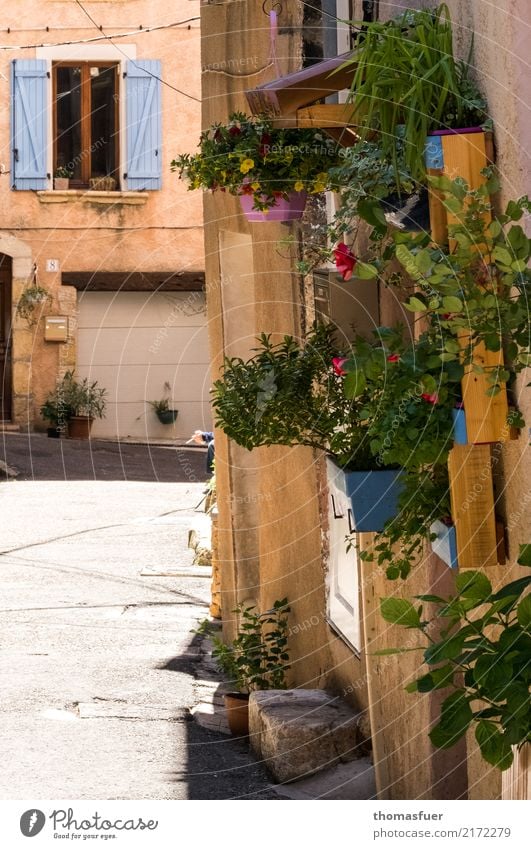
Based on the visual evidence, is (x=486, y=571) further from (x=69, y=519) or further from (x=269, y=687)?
(x=69, y=519)

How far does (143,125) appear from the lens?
18594 mm

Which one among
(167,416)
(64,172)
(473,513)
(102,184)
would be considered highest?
(64,172)

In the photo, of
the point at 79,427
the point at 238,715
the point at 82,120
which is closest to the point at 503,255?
the point at 238,715

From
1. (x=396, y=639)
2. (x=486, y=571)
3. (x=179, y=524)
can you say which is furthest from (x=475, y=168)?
(x=179, y=524)

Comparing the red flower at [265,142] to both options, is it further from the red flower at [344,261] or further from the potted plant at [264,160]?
the red flower at [344,261]

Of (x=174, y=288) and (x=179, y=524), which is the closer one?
(x=179, y=524)

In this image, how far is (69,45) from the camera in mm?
18531

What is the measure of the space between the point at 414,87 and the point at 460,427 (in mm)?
715

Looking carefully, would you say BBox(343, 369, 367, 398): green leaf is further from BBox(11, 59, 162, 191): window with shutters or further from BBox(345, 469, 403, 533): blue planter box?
Answer: BBox(11, 59, 162, 191): window with shutters

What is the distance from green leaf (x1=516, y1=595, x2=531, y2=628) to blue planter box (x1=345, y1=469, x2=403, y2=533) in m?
1.11

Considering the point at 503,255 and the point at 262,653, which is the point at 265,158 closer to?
the point at 503,255

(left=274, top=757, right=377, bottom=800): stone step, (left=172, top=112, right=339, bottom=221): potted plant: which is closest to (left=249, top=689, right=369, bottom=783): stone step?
(left=274, top=757, right=377, bottom=800): stone step

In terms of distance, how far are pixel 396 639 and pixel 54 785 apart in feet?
Answer: 4.53
